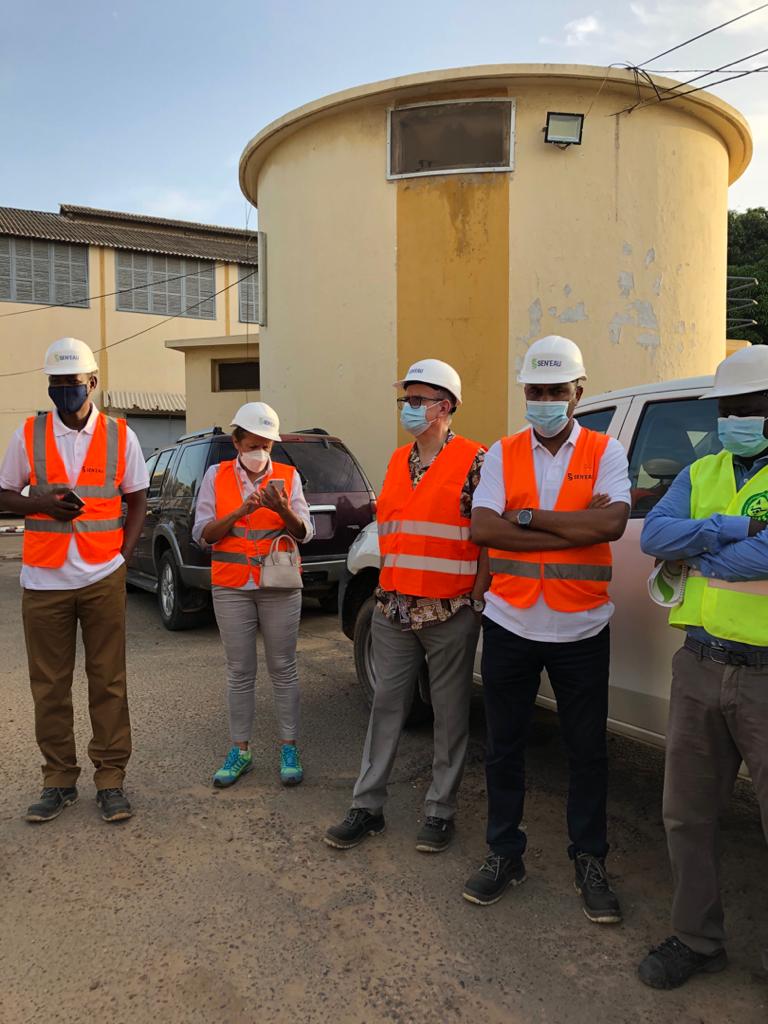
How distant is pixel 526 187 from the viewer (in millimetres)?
11000

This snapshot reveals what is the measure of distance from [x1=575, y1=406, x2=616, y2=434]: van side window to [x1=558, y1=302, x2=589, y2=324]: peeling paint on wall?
293 inches

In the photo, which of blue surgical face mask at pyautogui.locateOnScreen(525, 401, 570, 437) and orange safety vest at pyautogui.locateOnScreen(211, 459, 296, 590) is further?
orange safety vest at pyautogui.locateOnScreen(211, 459, 296, 590)

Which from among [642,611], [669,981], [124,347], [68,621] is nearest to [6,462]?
[68,621]

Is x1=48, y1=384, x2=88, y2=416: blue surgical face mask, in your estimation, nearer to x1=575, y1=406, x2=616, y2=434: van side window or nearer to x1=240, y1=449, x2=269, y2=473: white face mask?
x1=240, y1=449, x2=269, y2=473: white face mask

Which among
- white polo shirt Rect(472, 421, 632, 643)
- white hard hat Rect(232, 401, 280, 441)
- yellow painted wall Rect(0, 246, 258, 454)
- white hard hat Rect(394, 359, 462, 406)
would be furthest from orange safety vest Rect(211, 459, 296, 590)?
yellow painted wall Rect(0, 246, 258, 454)

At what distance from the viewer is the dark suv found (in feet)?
24.7

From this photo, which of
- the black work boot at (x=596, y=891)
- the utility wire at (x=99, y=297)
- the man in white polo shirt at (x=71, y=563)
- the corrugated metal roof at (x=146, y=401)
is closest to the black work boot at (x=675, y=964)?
the black work boot at (x=596, y=891)

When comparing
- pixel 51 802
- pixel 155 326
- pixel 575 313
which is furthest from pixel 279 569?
pixel 155 326

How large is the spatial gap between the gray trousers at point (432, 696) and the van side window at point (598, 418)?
3.77ft

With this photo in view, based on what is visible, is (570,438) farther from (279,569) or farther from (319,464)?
(319,464)

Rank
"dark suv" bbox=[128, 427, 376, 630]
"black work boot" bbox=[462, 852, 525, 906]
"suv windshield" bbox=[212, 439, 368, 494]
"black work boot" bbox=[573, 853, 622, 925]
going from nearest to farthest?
"black work boot" bbox=[573, 853, 622, 925] < "black work boot" bbox=[462, 852, 525, 906] < "dark suv" bbox=[128, 427, 376, 630] < "suv windshield" bbox=[212, 439, 368, 494]

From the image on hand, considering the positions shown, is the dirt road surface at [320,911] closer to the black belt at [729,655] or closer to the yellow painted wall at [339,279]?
the black belt at [729,655]

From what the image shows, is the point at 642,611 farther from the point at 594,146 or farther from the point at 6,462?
the point at 594,146

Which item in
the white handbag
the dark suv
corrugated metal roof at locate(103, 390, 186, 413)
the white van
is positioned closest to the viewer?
the white van
